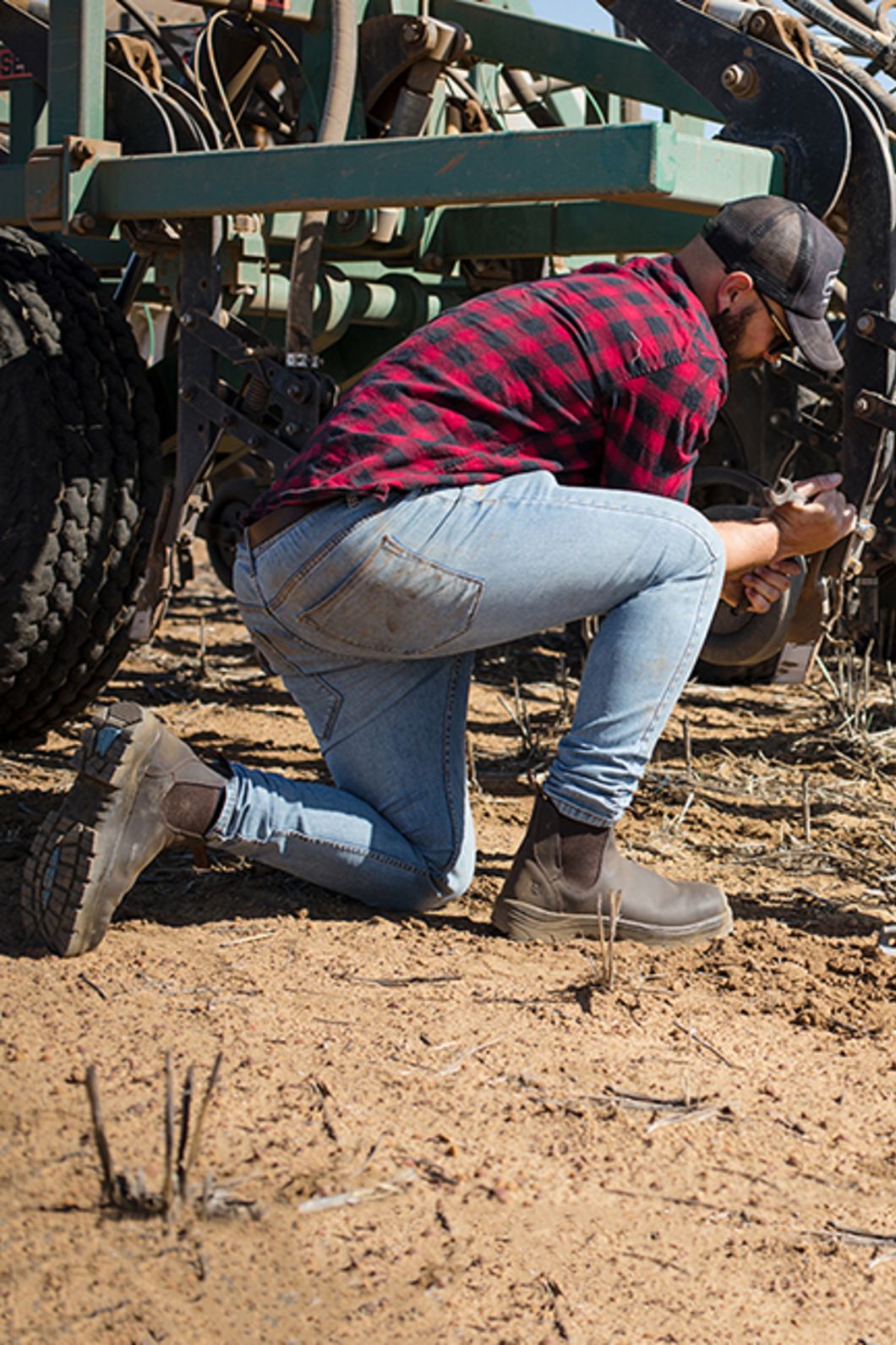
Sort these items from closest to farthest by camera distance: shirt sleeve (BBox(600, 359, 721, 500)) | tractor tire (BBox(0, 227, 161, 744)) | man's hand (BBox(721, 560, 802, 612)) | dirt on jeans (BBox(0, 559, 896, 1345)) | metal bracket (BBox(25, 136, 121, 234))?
dirt on jeans (BBox(0, 559, 896, 1345)) < shirt sleeve (BBox(600, 359, 721, 500)) < man's hand (BBox(721, 560, 802, 612)) < tractor tire (BBox(0, 227, 161, 744)) < metal bracket (BBox(25, 136, 121, 234))

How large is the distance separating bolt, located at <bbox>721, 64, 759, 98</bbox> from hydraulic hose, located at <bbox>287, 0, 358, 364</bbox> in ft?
3.30

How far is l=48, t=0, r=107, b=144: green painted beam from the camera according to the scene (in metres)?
3.77

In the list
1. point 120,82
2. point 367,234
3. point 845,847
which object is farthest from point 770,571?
point 120,82

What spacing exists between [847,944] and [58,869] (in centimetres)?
138

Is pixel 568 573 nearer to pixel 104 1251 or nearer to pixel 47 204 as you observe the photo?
pixel 104 1251

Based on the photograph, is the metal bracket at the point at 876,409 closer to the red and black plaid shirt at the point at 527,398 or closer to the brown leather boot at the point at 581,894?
the red and black plaid shirt at the point at 527,398

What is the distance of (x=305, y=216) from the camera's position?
4.00 m

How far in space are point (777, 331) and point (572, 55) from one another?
6.37 feet

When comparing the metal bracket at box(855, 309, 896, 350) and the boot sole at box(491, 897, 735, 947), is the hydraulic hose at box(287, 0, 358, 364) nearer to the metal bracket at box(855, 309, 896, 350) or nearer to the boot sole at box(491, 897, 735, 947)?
the metal bracket at box(855, 309, 896, 350)

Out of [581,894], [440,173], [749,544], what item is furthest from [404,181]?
[581,894]

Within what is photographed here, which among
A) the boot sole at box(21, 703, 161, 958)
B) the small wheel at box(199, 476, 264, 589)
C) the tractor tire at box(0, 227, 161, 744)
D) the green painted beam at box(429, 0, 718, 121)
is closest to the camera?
the boot sole at box(21, 703, 161, 958)

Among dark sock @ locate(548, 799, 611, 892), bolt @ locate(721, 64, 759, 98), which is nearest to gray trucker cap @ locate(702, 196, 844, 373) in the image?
bolt @ locate(721, 64, 759, 98)

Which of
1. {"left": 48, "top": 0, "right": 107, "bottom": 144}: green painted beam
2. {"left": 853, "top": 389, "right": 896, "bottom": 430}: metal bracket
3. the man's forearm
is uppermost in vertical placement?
{"left": 48, "top": 0, "right": 107, "bottom": 144}: green painted beam

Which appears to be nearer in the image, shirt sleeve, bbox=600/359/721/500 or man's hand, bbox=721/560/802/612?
shirt sleeve, bbox=600/359/721/500
